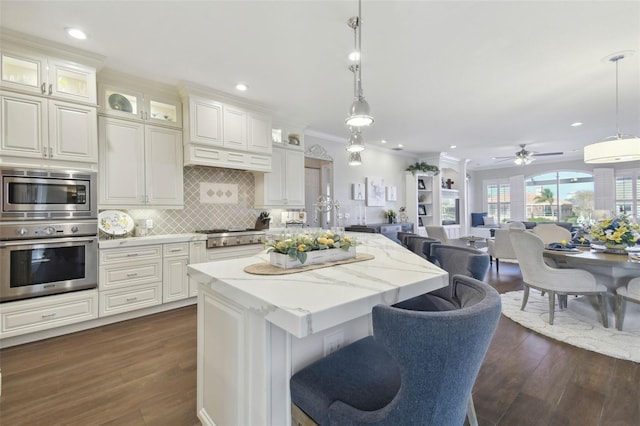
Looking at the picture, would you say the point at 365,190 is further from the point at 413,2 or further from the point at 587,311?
the point at 413,2

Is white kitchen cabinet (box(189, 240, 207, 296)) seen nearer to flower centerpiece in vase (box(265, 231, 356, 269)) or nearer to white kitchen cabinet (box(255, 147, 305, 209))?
white kitchen cabinet (box(255, 147, 305, 209))

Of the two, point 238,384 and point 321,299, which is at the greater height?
point 321,299

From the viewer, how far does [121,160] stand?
10.8ft

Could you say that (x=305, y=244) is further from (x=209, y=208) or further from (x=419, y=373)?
(x=209, y=208)

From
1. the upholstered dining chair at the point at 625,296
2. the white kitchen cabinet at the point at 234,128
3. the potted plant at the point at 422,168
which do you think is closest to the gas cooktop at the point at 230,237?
the white kitchen cabinet at the point at 234,128

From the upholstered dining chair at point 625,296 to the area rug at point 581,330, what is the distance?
0.14 metres

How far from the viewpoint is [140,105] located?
11.3ft

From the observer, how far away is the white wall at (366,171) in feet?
19.6

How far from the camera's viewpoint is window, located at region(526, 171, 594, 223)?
8.53m

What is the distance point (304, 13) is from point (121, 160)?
258 cm

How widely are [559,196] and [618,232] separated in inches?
289

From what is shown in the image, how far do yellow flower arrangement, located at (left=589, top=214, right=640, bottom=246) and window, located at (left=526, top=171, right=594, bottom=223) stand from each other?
6.31 meters

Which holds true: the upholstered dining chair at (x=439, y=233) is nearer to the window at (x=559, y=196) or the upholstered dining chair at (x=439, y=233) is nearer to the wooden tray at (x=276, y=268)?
the wooden tray at (x=276, y=268)

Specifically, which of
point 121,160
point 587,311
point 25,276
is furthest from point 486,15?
point 25,276
